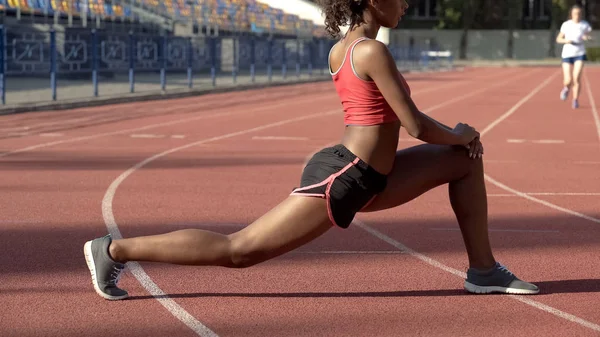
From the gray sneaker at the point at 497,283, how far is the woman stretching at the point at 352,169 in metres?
0.51

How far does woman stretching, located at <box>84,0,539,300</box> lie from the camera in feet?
17.9

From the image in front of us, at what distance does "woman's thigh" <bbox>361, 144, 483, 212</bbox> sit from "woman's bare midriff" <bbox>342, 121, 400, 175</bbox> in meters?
0.16

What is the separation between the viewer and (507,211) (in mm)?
9297

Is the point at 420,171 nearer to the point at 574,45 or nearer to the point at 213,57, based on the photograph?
the point at 574,45

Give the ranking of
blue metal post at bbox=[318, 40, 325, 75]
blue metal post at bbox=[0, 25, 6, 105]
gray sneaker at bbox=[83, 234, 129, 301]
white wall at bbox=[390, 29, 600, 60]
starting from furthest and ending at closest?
white wall at bbox=[390, 29, 600, 60] < blue metal post at bbox=[318, 40, 325, 75] < blue metal post at bbox=[0, 25, 6, 105] < gray sneaker at bbox=[83, 234, 129, 301]

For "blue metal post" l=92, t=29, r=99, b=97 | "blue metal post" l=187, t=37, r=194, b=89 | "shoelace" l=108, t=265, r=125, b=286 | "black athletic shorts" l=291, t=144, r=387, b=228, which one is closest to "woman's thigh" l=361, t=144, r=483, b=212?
"black athletic shorts" l=291, t=144, r=387, b=228

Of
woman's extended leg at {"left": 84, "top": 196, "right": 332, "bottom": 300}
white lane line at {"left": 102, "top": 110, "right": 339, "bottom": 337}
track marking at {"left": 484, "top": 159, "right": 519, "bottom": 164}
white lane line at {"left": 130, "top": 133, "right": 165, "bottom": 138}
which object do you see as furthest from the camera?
white lane line at {"left": 130, "top": 133, "right": 165, "bottom": 138}

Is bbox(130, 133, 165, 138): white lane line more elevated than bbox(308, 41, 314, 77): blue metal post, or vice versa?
bbox(308, 41, 314, 77): blue metal post

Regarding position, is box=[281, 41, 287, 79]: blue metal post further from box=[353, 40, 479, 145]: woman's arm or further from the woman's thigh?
box=[353, 40, 479, 145]: woman's arm

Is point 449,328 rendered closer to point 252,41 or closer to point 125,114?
point 125,114

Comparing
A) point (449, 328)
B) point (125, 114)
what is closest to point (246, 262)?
point (449, 328)

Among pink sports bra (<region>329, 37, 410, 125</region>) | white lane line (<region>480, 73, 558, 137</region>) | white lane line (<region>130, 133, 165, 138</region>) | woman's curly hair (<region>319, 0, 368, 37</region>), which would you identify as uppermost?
woman's curly hair (<region>319, 0, 368, 37</region>)

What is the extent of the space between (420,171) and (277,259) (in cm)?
150

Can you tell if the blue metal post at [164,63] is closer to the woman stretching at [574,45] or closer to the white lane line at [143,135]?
the woman stretching at [574,45]
